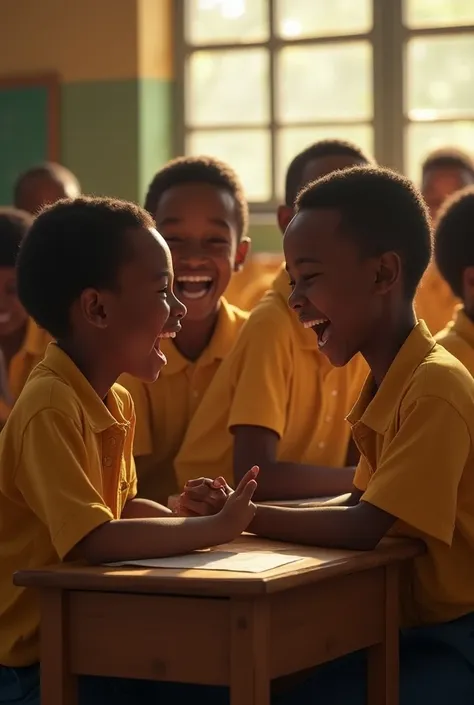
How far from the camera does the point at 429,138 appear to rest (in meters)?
6.17

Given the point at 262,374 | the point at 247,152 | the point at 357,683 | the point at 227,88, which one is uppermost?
the point at 227,88

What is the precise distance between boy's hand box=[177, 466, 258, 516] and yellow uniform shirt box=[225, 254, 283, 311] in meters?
2.76

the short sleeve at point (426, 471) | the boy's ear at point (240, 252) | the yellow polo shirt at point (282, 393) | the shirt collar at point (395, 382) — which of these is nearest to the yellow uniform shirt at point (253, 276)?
the boy's ear at point (240, 252)

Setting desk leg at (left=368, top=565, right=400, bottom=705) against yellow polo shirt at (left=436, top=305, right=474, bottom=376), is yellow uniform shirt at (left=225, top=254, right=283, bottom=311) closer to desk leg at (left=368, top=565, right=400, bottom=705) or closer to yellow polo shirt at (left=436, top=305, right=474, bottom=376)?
yellow polo shirt at (left=436, top=305, right=474, bottom=376)

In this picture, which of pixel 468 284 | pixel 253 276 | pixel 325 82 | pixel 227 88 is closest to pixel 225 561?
pixel 468 284

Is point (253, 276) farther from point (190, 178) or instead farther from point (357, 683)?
point (357, 683)

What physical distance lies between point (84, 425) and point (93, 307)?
0.23 m

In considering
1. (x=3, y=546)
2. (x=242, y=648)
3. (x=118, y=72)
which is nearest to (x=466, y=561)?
(x=242, y=648)

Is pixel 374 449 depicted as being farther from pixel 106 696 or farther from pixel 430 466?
pixel 106 696

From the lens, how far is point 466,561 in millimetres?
2129

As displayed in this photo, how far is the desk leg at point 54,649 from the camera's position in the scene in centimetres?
184

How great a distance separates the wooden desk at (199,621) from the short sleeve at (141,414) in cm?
118

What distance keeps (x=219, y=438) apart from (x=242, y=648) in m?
1.36

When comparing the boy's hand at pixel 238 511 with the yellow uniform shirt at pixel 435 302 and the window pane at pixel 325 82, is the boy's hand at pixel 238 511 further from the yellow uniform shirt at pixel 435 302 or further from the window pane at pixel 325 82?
the window pane at pixel 325 82
